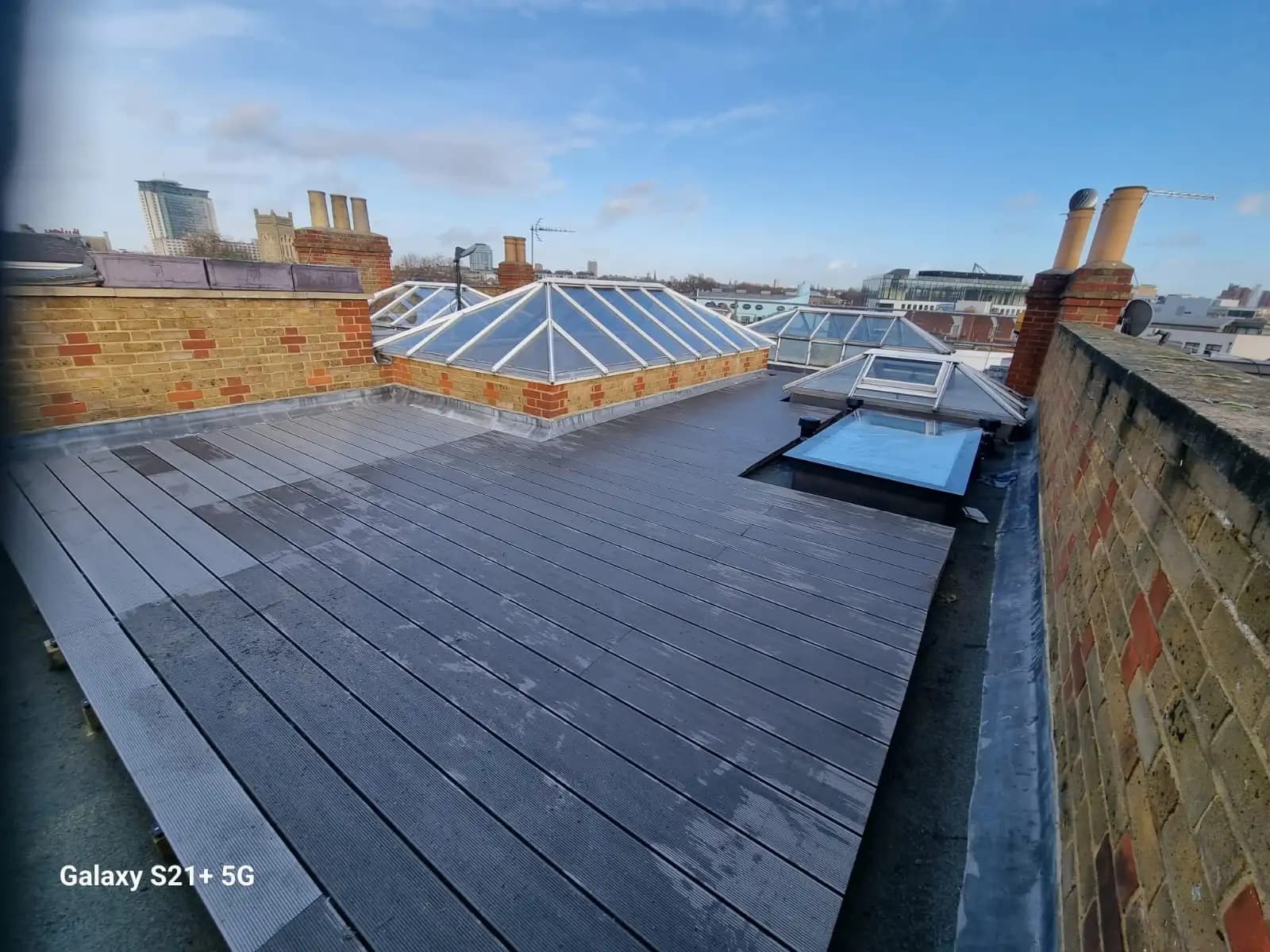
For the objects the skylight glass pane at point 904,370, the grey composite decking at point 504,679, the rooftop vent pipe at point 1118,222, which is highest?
the rooftop vent pipe at point 1118,222

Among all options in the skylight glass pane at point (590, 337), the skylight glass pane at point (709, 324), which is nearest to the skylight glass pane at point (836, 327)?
the skylight glass pane at point (709, 324)

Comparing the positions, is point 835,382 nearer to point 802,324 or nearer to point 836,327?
point 836,327

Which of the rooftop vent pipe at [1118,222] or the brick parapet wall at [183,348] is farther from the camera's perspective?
the rooftop vent pipe at [1118,222]

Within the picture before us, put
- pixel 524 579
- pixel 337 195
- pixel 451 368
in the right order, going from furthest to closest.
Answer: pixel 337 195
pixel 451 368
pixel 524 579

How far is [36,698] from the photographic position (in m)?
1.91

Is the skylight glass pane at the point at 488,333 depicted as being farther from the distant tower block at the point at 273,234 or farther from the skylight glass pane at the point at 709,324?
the distant tower block at the point at 273,234

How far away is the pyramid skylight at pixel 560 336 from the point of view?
489 cm

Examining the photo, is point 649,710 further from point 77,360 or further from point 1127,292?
point 1127,292

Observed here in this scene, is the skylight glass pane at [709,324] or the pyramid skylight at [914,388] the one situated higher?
the skylight glass pane at [709,324]

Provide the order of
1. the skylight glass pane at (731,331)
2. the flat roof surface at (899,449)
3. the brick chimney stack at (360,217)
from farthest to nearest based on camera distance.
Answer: the brick chimney stack at (360,217) < the skylight glass pane at (731,331) < the flat roof surface at (899,449)

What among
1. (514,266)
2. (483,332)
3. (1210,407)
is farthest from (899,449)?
(514,266)

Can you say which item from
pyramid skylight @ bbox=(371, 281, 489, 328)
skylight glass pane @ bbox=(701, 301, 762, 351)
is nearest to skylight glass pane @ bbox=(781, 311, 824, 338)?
skylight glass pane @ bbox=(701, 301, 762, 351)

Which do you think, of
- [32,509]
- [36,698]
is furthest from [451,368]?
[36,698]

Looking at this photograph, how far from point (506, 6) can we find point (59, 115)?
8.64 metres
